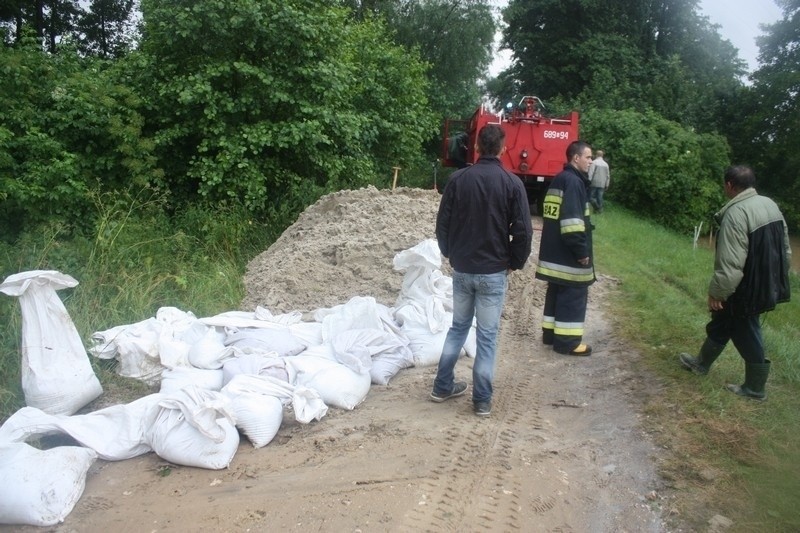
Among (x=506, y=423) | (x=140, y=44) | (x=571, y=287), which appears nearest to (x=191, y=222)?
(x=140, y=44)

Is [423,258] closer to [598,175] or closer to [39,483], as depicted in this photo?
[39,483]

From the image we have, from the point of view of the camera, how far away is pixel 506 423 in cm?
398

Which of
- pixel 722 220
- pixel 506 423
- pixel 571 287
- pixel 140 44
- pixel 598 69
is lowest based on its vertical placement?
pixel 506 423

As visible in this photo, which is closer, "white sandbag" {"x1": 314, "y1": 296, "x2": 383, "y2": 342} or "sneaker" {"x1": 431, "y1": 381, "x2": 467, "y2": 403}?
"sneaker" {"x1": 431, "y1": 381, "x2": 467, "y2": 403}

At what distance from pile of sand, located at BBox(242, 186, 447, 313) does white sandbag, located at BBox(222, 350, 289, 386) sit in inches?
68.1

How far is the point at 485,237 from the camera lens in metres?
3.93

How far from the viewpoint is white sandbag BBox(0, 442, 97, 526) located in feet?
9.42

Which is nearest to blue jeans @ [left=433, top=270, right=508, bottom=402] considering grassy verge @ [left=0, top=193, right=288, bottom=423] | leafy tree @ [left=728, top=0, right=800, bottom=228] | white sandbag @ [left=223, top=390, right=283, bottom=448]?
white sandbag @ [left=223, top=390, right=283, bottom=448]

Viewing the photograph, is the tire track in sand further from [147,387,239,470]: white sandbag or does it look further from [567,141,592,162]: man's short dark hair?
[567,141,592,162]: man's short dark hair

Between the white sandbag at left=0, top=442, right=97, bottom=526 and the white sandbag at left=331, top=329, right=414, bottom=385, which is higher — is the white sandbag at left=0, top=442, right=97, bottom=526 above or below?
below

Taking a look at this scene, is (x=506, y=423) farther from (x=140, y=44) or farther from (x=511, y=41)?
(x=511, y=41)

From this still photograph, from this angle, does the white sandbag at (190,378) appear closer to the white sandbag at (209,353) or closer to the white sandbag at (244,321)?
the white sandbag at (209,353)

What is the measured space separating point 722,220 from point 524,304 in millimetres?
2841

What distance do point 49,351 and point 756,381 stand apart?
433cm
